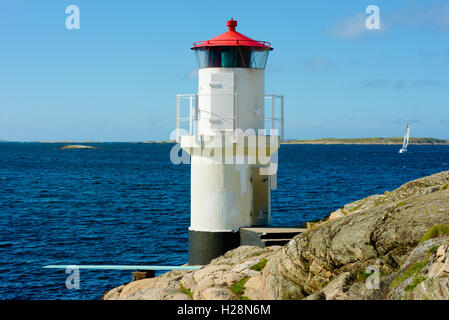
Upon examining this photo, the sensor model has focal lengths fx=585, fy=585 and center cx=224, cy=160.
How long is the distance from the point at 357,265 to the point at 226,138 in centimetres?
786

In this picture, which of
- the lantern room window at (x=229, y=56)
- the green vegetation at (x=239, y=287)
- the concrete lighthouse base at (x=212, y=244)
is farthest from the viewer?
the concrete lighthouse base at (x=212, y=244)

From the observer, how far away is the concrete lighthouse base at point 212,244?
17562 millimetres

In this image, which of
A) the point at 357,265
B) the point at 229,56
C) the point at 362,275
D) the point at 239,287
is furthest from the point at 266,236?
→ the point at 362,275

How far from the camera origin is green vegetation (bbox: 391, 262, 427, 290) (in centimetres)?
836

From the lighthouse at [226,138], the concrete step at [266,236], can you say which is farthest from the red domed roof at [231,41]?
the concrete step at [266,236]

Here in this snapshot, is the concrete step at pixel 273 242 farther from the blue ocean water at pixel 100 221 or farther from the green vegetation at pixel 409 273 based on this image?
the green vegetation at pixel 409 273

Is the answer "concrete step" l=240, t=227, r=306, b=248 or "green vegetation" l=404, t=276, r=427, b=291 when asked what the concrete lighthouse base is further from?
"green vegetation" l=404, t=276, r=427, b=291

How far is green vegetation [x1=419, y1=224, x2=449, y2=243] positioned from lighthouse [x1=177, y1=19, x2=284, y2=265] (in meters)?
8.52

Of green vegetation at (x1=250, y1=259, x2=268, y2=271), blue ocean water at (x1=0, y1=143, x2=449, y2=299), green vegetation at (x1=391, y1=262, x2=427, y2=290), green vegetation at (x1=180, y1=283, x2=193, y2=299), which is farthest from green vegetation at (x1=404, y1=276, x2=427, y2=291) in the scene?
blue ocean water at (x1=0, y1=143, x2=449, y2=299)

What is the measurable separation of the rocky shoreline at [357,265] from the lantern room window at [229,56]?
21.9 feet

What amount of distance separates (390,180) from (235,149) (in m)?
60.4

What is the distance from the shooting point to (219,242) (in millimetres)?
17609
